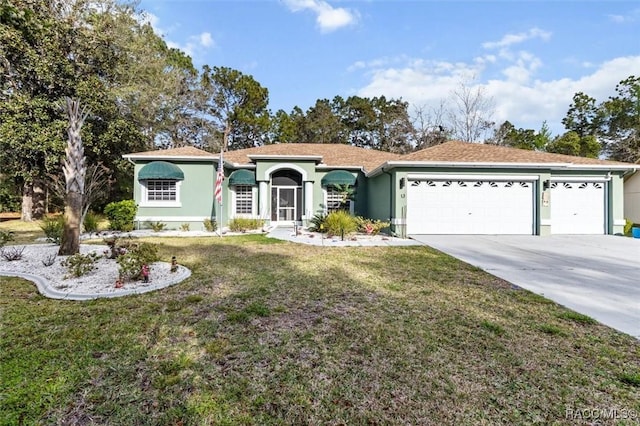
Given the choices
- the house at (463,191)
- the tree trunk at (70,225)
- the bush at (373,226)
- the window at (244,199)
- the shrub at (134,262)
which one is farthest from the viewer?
the window at (244,199)

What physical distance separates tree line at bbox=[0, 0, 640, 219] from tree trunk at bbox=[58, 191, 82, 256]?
393 cm

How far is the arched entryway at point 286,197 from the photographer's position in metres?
17.4

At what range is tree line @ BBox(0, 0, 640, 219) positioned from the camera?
17.2 metres

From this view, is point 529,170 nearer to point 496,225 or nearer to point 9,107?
point 496,225

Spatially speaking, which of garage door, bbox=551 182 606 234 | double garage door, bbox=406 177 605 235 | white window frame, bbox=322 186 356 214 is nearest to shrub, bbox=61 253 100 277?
double garage door, bbox=406 177 605 235

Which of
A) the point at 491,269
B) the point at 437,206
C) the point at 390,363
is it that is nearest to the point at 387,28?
the point at 437,206

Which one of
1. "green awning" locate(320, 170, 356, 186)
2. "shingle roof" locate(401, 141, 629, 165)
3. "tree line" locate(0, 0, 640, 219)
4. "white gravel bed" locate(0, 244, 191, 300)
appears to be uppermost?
"tree line" locate(0, 0, 640, 219)

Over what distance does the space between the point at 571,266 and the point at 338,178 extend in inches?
447

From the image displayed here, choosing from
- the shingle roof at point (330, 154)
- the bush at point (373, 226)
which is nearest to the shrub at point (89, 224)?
the shingle roof at point (330, 154)

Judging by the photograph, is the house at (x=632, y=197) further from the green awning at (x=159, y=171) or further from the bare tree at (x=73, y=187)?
the bare tree at (x=73, y=187)

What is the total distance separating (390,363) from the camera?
3244mm

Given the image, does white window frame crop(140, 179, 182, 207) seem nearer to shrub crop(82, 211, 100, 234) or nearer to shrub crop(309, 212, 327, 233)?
shrub crop(82, 211, 100, 234)

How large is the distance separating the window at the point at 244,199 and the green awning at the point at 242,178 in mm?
459

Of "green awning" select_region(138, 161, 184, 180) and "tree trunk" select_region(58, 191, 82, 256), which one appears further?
"green awning" select_region(138, 161, 184, 180)
